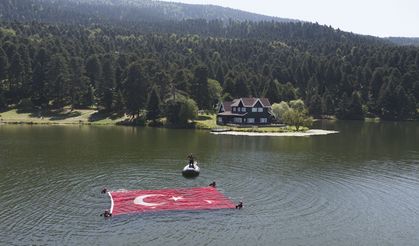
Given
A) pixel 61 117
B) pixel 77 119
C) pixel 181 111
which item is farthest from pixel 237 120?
pixel 61 117

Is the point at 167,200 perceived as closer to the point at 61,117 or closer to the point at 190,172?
the point at 190,172

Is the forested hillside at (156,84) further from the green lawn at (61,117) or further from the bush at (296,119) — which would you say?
the bush at (296,119)

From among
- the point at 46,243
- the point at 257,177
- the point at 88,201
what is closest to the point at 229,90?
the point at 257,177

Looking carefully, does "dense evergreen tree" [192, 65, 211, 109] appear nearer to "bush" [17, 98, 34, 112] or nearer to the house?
the house

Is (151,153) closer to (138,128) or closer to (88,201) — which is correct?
(88,201)

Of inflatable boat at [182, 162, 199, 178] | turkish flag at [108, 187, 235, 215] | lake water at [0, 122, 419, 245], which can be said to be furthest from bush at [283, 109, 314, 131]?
turkish flag at [108, 187, 235, 215]
